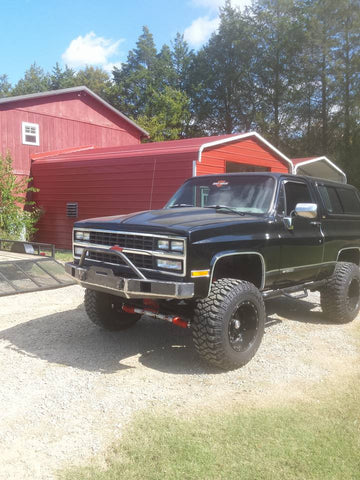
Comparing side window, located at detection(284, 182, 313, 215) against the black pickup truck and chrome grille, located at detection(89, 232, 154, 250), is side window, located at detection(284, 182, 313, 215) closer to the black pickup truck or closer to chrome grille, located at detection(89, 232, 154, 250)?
the black pickup truck

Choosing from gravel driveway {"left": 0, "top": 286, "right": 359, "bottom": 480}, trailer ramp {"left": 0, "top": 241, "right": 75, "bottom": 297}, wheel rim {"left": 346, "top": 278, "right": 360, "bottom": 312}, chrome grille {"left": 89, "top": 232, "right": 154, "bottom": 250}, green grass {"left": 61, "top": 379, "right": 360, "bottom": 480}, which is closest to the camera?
green grass {"left": 61, "top": 379, "right": 360, "bottom": 480}

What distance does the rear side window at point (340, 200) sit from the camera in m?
6.17

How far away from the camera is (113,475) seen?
271cm

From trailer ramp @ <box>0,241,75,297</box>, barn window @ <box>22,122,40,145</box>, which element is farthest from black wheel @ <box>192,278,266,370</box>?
barn window @ <box>22,122,40,145</box>

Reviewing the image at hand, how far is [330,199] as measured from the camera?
6266mm

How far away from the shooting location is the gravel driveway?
3145mm

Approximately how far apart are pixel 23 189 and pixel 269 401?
14.2 meters

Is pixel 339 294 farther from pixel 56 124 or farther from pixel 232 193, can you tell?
pixel 56 124

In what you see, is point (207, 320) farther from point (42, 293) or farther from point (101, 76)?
point (101, 76)

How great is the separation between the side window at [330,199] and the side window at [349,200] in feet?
0.42

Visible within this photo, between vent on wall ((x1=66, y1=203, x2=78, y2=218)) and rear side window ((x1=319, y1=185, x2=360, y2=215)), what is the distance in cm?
1005

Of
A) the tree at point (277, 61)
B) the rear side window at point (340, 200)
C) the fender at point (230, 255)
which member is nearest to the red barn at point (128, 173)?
the rear side window at point (340, 200)

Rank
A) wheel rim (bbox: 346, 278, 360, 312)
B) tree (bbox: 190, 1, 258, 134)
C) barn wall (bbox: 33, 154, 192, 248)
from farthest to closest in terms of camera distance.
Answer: tree (bbox: 190, 1, 258, 134)
barn wall (bbox: 33, 154, 192, 248)
wheel rim (bbox: 346, 278, 360, 312)

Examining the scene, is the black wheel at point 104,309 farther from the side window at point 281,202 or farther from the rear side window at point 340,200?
the rear side window at point 340,200
